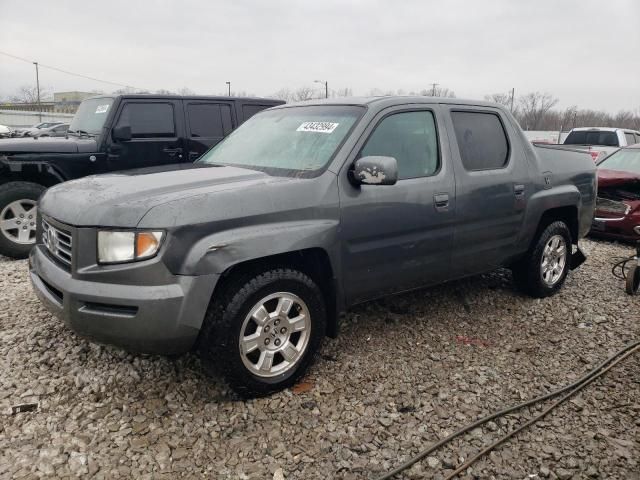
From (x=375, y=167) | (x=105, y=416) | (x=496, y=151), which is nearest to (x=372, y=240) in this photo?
(x=375, y=167)

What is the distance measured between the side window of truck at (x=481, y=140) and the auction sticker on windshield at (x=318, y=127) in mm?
1052

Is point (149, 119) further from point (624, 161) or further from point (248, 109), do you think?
point (624, 161)

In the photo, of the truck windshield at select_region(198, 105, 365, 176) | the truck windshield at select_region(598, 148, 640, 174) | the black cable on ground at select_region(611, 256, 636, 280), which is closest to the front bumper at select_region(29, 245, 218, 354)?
the truck windshield at select_region(198, 105, 365, 176)

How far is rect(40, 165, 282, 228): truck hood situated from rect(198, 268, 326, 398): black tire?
0.54 meters

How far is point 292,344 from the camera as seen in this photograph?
120 inches

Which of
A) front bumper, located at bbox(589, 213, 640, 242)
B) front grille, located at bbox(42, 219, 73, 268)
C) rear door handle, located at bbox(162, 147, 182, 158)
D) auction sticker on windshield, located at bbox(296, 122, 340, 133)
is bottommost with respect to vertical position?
front bumper, located at bbox(589, 213, 640, 242)

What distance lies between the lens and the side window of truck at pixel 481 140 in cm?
388

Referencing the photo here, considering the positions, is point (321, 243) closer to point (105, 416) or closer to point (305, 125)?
point (305, 125)

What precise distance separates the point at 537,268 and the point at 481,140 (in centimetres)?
138

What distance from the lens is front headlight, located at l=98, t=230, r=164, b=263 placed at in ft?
8.28

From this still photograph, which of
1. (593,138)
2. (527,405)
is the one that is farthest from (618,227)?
(593,138)

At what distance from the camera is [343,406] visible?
296 cm

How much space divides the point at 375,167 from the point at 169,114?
4641 mm

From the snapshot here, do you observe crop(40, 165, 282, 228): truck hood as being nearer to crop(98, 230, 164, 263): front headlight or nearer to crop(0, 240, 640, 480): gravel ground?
crop(98, 230, 164, 263): front headlight
